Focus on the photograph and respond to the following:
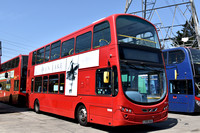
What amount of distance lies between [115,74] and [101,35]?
75.4 inches

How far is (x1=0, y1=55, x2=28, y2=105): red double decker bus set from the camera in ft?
55.2

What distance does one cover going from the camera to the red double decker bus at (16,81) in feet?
55.2

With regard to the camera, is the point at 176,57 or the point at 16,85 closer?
the point at 176,57

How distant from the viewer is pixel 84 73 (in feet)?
28.8

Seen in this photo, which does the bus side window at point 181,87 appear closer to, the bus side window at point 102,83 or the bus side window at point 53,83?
the bus side window at point 102,83

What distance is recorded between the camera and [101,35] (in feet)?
26.7

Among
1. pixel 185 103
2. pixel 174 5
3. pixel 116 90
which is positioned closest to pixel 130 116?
pixel 116 90

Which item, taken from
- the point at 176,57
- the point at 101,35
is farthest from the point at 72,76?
the point at 176,57

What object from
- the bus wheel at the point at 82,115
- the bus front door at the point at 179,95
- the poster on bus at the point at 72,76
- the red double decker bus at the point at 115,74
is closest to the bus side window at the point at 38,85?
the red double decker bus at the point at 115,74

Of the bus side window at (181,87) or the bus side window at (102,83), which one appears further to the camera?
the bus side window at (181,87)

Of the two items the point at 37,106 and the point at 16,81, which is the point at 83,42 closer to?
the point at 37,106

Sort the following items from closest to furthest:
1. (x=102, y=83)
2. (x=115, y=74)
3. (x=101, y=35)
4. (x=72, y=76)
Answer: (x=115, y=74) < (x=102, y=83) < (x=101, y=35) < (x=72, y=76)

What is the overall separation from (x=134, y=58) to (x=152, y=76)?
1.17 metres

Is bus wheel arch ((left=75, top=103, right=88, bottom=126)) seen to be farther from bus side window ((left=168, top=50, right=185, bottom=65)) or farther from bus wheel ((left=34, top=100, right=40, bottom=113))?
bus side window ((left=168, top=50, right=185, bottom=65))
